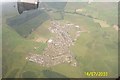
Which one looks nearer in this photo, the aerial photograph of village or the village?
the aerial photograph of village

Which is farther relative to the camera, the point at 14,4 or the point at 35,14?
the point at 35,14

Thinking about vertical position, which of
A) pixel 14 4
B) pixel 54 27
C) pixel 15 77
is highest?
pixel 14 4

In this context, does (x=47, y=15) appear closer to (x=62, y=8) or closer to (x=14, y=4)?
(x=62, y=8)

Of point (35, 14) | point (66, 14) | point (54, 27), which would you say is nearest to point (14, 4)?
point (35, 14)

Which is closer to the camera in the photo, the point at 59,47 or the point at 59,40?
the point at 59,47

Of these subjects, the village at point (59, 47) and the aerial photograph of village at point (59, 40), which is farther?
the village at point (59, 47)

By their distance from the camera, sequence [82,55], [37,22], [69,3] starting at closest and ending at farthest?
[82,55]
[37,22]
[69,3]
